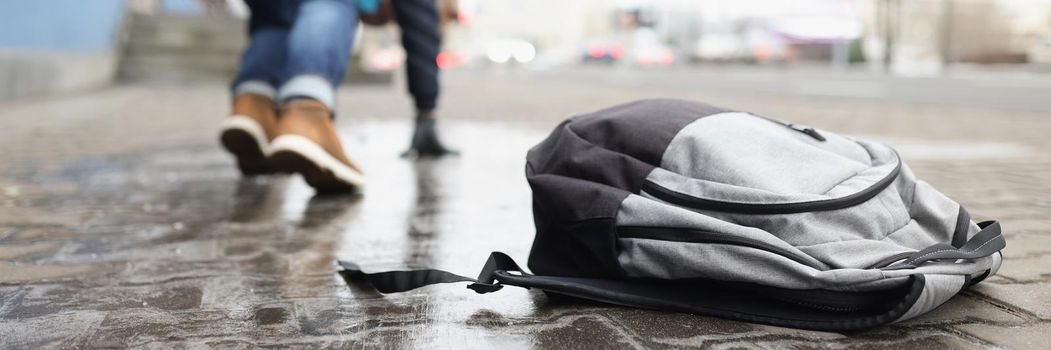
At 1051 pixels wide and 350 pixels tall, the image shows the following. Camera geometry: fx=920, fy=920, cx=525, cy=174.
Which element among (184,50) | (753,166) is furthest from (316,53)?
(184,50)

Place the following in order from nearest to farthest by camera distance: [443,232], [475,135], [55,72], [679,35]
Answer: [443,232] < [475,135] < [55,72] < [679,35]

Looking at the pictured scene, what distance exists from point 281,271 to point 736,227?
1009mm

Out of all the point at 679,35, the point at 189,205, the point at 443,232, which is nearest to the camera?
the point at 443,232

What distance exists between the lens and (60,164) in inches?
160

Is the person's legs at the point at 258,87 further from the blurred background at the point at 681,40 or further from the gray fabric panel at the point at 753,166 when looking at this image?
the gray fabric panel at the point at 753,166

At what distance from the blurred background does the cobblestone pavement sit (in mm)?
1284

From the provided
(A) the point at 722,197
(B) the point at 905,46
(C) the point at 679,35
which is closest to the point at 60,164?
(A) the point at 722,197

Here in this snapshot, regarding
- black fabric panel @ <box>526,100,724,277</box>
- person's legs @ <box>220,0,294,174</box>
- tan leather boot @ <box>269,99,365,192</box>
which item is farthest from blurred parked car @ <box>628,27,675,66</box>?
black fabric panel @ <box>526,100,724,277</box>

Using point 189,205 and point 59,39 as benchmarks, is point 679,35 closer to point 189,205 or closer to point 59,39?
point 59,39

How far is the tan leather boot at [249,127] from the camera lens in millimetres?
3197

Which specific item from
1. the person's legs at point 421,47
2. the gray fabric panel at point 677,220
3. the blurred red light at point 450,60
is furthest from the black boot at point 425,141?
the blurred red light at point 450,60

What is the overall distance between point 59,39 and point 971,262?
10.6 meters

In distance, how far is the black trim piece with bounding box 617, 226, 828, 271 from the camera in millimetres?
1480

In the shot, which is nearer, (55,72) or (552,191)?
(552,191)
